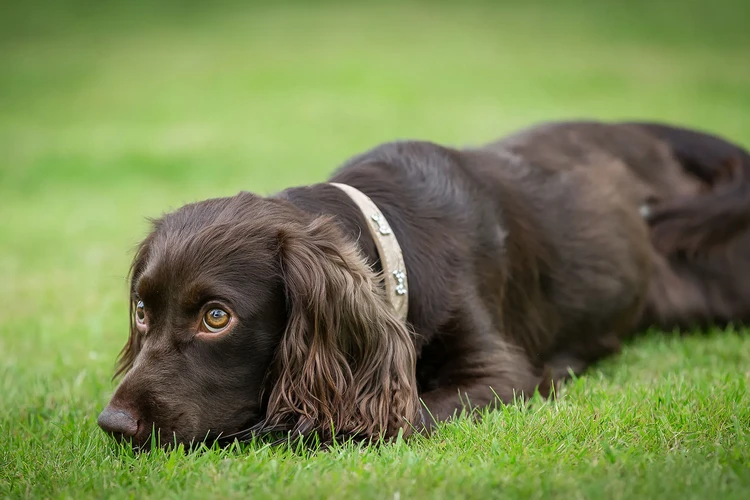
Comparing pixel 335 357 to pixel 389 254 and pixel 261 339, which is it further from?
pixel 389 254

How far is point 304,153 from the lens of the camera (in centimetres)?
1287

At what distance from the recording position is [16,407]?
390 centimetres

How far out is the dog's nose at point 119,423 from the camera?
294 cm

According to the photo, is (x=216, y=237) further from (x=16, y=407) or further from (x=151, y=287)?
(x=16, y=407)

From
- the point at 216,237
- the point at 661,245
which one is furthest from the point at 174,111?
the point at 216,237

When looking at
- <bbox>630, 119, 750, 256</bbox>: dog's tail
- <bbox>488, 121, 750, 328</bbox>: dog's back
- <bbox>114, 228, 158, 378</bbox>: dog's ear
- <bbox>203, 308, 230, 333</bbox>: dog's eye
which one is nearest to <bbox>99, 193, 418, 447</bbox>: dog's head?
<bbox>203, 308, 230, 333</bbox>: dog's eye

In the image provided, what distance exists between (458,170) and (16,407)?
2199 millimetres

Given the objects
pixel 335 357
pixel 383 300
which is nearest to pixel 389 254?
pixel 383 300

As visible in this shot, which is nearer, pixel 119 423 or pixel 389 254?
pixel 119 423

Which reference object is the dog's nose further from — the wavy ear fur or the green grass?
the wavy ear fur

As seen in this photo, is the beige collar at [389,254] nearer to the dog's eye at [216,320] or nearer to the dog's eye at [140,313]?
the dog's eye at [216,320]

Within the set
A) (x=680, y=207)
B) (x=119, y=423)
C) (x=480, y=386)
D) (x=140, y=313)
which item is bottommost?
(x=480, y=386)

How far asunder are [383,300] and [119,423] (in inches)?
40.2

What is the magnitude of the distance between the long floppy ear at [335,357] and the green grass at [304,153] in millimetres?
163
